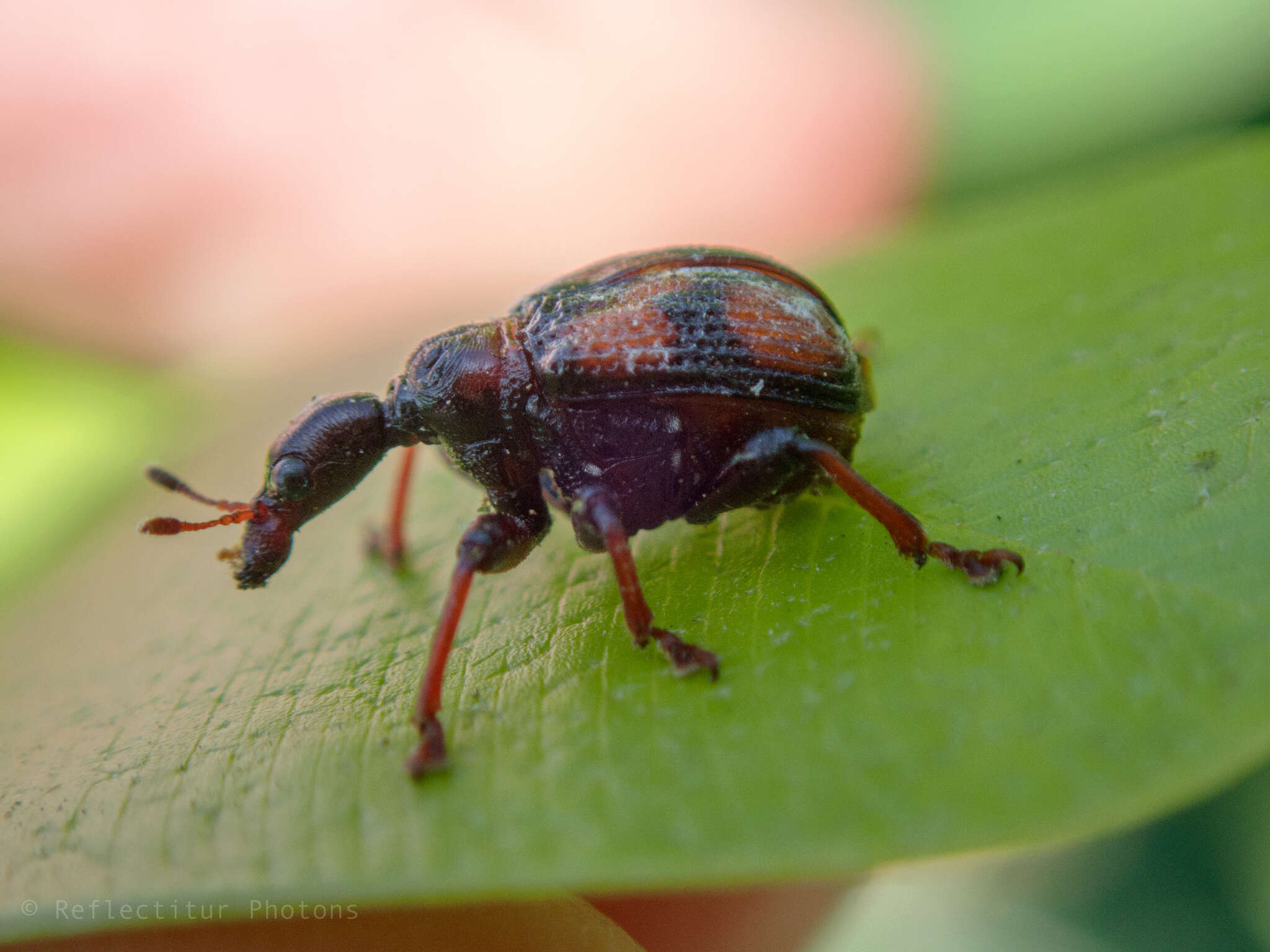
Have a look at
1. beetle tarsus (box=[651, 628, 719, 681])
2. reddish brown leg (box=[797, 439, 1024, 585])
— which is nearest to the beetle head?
beetle tarsus (box=[651, 628, 719, 681])

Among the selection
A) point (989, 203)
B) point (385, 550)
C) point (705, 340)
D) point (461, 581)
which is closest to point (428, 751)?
point (461, 581)

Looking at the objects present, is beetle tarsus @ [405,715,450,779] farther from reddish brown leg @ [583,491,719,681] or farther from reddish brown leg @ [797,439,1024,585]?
reddish brown leg @ [797,439,1024,585]

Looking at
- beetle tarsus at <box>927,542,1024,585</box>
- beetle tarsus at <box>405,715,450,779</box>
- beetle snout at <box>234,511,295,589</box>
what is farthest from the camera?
beetle snout at <box>234,511,295,589</box>

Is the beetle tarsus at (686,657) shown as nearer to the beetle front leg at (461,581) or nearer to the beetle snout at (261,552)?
the beetle front leg at (461,581)

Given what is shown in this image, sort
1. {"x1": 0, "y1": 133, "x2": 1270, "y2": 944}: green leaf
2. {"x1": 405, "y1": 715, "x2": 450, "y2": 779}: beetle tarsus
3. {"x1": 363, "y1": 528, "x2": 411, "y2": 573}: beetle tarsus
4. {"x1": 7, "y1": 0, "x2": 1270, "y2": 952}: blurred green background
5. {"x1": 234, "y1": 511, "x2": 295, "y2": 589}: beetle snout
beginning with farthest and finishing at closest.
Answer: {"x1": 7, "y1": 0, "x2": 1270, "y2": 952}: blurred green background
{"x1": 363, "y1": 528, "x2": 411, "y2": 573}: beetle tarsus
{"x1": 234, "y1": 511, "x2": 295, "y2": 589}: beetle snout
{"x1": 405, "y1": 715, "x2": 450, "y2": 779}: beetle tarsus
{"x1": 0, "y1": 133, "x2": 1270, "y2": 944}: green leaf

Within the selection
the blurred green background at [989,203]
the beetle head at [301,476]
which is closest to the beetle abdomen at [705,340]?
the beetle head at [301,476]

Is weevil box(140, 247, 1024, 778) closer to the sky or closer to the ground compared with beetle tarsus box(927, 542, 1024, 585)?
closer to the sky
